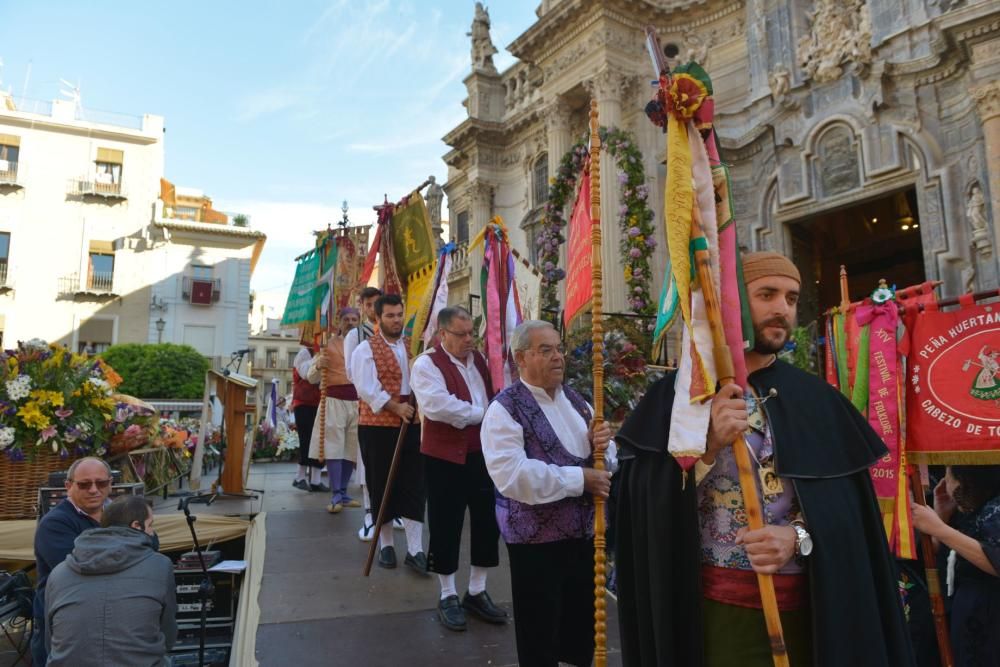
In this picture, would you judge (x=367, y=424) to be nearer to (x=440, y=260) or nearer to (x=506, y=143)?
(x=440, y=260)

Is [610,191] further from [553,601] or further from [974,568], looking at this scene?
[553,601]

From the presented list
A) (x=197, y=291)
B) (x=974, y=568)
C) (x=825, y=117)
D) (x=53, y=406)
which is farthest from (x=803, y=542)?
(x=197, y=291)

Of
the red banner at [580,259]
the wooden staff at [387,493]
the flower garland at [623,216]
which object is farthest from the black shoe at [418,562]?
the flower garland at [623,216]

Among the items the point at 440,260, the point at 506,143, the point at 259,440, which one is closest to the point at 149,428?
the point at 440,260

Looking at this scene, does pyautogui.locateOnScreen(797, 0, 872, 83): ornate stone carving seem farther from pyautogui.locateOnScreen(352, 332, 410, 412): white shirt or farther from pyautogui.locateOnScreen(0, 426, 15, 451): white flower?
pyautogui.locateOnScreen(0, 426, 15, 451): white flower

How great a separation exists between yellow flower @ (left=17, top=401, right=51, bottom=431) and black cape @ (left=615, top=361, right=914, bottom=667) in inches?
227

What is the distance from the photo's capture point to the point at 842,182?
39.9 ft

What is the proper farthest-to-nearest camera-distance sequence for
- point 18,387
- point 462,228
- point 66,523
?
point 462,228 < point 18,387 < point 66,523

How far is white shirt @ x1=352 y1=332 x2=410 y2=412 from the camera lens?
5.28 meters

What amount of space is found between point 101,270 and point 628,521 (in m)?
36.2

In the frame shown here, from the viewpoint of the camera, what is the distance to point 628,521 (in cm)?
237

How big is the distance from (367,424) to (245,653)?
85.5 inches

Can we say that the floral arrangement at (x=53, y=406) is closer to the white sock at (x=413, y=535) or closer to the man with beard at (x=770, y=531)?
the white sock at (x=413, y=535)

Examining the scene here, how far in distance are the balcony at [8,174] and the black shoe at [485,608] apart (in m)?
35.5
